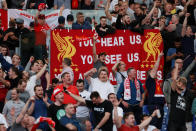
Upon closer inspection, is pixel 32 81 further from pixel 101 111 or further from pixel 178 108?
pixel 178 108

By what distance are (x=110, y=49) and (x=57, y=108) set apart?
18.0 feet

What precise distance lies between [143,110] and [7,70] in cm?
402

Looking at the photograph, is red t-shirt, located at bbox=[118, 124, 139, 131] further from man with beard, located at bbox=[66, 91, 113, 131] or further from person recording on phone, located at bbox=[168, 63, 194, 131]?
person recording on phone, located at bbox=[168, 63, 194, 131]

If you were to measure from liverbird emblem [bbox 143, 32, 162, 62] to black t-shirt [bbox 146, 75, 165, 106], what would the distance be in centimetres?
227

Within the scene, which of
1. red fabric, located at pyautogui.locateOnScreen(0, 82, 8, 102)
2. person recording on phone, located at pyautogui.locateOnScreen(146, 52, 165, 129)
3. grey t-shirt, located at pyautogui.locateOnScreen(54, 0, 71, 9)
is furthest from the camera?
grey t-shirt, located at pyautogui.locateOnScreen(54, 0, 71, 9)

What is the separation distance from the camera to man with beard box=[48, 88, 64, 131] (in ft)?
51.3

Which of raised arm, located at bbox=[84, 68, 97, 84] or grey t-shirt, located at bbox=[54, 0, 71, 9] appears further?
grey t-shirt, located at bbox=[54, 0, 71, 9]

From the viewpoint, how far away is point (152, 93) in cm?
1864

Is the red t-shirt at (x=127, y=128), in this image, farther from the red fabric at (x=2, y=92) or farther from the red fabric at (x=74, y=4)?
the red fabric at (x=74, y=4)

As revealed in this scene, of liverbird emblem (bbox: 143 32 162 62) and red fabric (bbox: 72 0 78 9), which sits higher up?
red fabric (bbox: 72 0 78 9)

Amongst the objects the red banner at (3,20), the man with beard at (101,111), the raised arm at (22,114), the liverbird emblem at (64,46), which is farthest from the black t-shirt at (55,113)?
the red banner at (3,20)

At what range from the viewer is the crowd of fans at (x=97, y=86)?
53.1 ft

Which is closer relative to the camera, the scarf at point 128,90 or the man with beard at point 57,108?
the man with beard at point 57,108

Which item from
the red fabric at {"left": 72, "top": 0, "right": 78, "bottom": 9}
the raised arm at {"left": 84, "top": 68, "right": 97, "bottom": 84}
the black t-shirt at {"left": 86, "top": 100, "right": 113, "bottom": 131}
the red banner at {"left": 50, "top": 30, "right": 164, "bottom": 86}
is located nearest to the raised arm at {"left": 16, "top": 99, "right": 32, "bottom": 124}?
the black t-shirt at {"left": 86, "top": 100, "right": 113, "bottom": 131}
